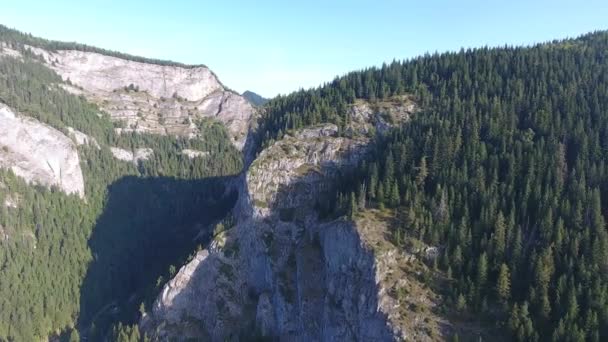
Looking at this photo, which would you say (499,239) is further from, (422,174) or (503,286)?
(422,174)

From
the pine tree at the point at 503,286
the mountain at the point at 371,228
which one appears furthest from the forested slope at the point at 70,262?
the pine tree at the point at 503,286

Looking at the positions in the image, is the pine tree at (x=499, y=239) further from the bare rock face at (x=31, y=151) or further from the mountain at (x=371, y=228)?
the bare rock face at (x=31, y=151)

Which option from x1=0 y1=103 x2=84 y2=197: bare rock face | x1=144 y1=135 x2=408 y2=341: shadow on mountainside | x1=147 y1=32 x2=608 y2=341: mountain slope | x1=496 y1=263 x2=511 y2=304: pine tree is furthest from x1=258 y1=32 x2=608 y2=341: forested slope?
x1=0 y1=103 x2=84 y2=197: bare rock face

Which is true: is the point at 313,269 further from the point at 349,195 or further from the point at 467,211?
the point at 467,211

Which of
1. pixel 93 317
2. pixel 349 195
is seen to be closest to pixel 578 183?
pixel 349 195

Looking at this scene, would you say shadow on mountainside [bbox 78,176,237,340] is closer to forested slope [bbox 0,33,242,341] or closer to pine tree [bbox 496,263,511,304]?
forested slope [bbox 0,33,242,341]

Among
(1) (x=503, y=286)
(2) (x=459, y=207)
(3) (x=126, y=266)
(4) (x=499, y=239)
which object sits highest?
(2) (x=459, y=207)

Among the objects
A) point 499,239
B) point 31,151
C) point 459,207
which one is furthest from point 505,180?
point 31,151
